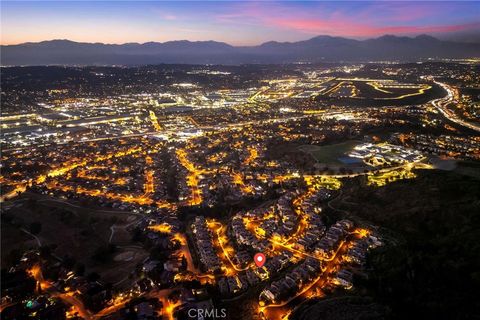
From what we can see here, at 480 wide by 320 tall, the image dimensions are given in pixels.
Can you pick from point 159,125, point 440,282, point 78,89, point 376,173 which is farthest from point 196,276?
point 78,89

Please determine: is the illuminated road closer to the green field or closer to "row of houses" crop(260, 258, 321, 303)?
the green field

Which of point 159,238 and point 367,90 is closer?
point 159,238

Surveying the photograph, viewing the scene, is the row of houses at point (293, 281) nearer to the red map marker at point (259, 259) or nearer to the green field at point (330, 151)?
the red map marker at point (259, 259)

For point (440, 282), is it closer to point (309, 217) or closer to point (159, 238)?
point (309, 217)

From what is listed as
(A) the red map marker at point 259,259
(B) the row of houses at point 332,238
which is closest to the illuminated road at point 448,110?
(B) the row of houses at point 332,238

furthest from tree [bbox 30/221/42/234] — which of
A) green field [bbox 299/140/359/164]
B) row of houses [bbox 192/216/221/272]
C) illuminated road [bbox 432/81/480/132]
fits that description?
illuminated road [bbox 432/81/480/132]

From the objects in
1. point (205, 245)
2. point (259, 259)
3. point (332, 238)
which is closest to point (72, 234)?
point (205, 245)
